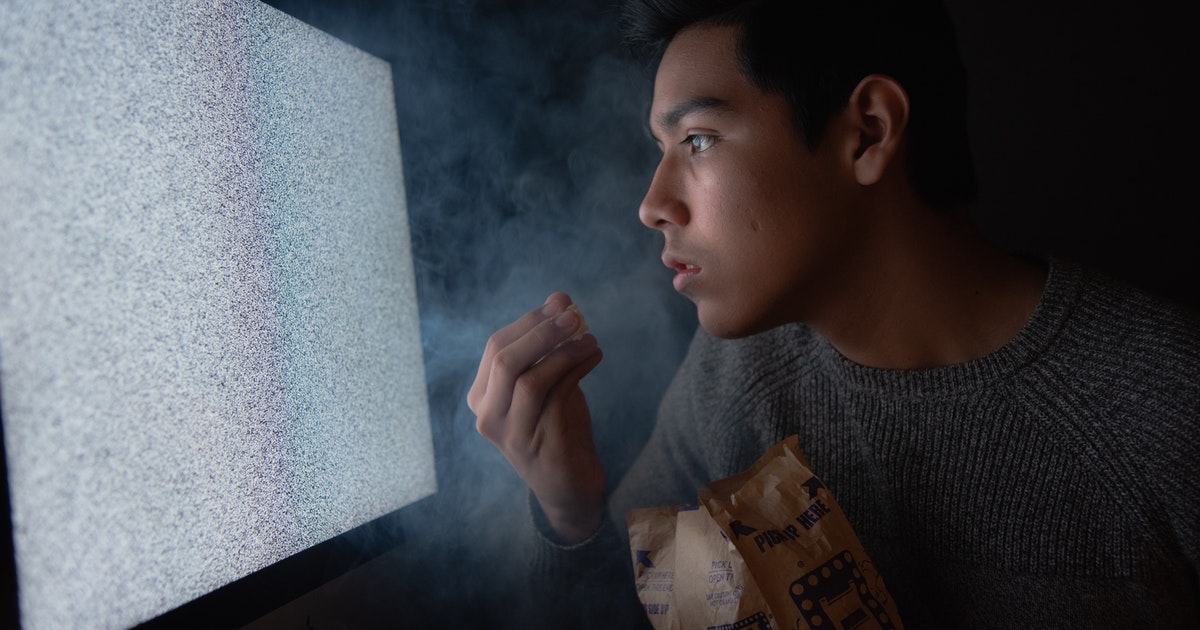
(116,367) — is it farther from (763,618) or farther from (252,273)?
(763,618)

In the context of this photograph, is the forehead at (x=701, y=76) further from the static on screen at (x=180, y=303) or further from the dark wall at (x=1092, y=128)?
the dark wall at (x=1092, y=128)

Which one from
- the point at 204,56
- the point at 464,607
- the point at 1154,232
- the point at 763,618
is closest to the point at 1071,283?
the point at 1154,232

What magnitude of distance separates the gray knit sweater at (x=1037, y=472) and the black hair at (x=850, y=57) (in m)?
0.27

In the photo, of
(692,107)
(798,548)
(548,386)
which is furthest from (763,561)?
(692,107)

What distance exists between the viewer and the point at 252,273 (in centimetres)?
77

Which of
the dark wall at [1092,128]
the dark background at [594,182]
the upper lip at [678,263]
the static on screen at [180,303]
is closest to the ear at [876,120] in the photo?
the upper lip at [678,263]

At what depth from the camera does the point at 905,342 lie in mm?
1163

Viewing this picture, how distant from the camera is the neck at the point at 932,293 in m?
1.12

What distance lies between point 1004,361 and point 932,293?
0.48ft

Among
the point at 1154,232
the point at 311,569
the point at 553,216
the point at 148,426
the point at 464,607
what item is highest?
the point at 553,216

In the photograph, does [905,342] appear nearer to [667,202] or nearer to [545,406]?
[667,202]

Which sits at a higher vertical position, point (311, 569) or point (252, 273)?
point (252, 273)

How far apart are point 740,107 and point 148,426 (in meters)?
0.85

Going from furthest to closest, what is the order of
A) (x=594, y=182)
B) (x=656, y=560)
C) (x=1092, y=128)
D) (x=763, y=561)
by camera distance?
(x=594, y=182) < (x=1092, y=128) < (x=656, y=560) < (x=763, y=561)
